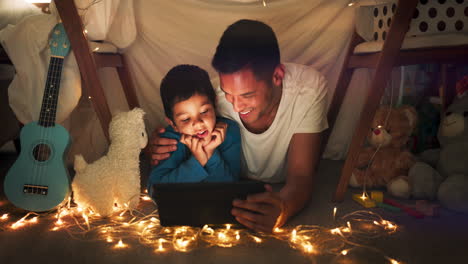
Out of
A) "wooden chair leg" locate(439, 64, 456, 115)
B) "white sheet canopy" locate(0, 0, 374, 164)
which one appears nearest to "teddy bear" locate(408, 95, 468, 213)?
"wooden chair leg" locate(439, 64, 456, 115)

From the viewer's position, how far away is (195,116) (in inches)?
42.1

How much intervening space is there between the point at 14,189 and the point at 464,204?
135 cm

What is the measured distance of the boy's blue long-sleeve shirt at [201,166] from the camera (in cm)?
110

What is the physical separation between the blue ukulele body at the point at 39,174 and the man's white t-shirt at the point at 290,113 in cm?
52

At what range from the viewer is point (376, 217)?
1.10m

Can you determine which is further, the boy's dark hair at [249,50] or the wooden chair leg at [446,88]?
the wooden chair leg at [446,88]

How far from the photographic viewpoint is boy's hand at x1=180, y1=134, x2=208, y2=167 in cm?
109

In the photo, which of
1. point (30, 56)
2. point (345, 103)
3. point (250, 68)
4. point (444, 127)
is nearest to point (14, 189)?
point (30, 56)

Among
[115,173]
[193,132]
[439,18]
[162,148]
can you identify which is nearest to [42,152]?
[115,173]

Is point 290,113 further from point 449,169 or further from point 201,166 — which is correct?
point 449,169

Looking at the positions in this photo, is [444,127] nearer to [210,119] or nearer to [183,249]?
[210,119]

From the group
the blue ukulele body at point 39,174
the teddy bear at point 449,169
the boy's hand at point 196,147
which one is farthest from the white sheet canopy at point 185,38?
→ the teddy bear at point 449,169

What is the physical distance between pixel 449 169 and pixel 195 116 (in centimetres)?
87

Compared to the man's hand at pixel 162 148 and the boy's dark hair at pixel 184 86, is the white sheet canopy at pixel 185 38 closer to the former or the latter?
the boy's dark hair at pixel 184 86
